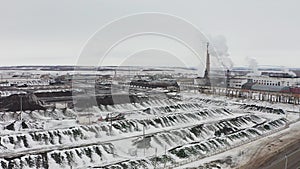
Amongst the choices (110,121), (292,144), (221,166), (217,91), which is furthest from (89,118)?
(217,91)

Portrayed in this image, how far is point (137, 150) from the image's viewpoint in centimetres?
823

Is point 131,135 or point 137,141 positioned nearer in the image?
point 137,141

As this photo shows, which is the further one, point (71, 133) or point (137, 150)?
point (71, 133)

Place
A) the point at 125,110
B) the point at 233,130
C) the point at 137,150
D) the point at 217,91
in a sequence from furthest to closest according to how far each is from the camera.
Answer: the point at 217,91 < the point at 125,110 < the point at 233,130 < the point at 137,150

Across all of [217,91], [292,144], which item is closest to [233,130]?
[292,144]

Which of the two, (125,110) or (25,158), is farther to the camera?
(125,110)

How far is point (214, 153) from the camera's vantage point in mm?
8094

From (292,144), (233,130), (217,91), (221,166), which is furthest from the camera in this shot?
(217,91)

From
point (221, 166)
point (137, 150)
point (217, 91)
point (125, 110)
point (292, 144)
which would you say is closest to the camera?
point (221, 166)

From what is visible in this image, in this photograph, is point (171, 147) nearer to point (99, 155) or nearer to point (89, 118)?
point (99, 155)

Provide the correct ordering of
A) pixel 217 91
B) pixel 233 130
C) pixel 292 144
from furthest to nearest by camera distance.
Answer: pixel 217 91 < pixel 233 130 < pixel 292 144

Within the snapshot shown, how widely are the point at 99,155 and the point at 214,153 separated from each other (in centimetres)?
298

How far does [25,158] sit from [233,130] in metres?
6.77

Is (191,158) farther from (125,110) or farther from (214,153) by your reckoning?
(125,110)
